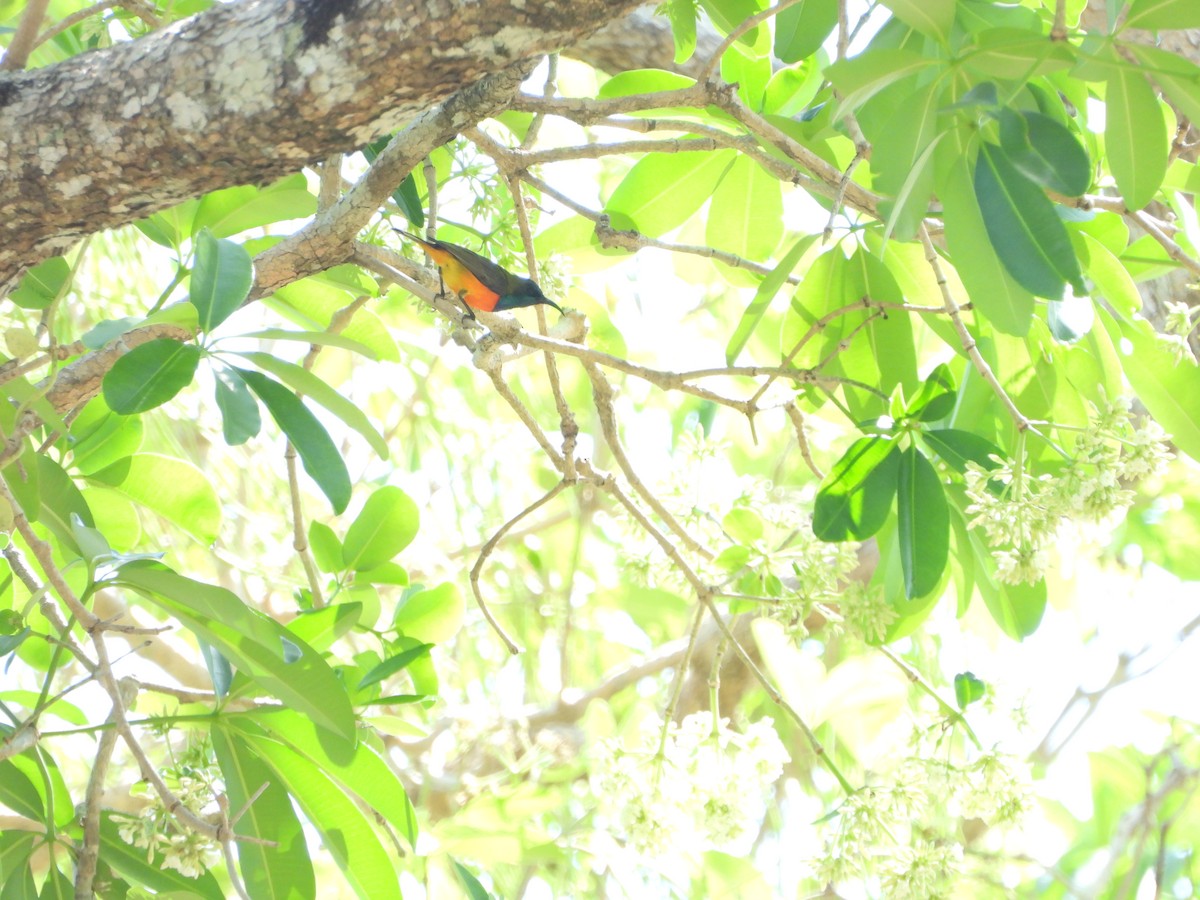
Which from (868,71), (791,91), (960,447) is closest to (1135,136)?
(868,71)

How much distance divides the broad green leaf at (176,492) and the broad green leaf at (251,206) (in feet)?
1.47

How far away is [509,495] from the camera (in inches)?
161

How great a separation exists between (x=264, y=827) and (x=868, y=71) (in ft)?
4.59

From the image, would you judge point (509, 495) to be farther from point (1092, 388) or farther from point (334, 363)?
point (1092, 388)

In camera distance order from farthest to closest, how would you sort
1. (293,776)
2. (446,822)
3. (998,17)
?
1. (446,822)
2. (293,776)
3. (998,17)

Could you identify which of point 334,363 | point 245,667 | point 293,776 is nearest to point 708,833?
point 293,776

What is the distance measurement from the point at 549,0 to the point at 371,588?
4.29 ft

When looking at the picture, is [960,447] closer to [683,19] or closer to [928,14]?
[928,14]

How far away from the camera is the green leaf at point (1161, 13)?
4.24 feet

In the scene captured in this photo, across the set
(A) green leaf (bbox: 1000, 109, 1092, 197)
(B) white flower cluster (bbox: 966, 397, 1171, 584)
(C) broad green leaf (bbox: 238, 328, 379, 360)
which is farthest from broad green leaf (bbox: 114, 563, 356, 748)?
(A) green leaf (bbox: 1000, 109, 1092, 197)

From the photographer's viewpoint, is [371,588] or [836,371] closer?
[836,371]

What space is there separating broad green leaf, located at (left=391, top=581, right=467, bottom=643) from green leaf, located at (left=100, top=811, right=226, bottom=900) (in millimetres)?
630

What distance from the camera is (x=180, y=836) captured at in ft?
4.84

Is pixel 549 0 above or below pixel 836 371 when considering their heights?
above
